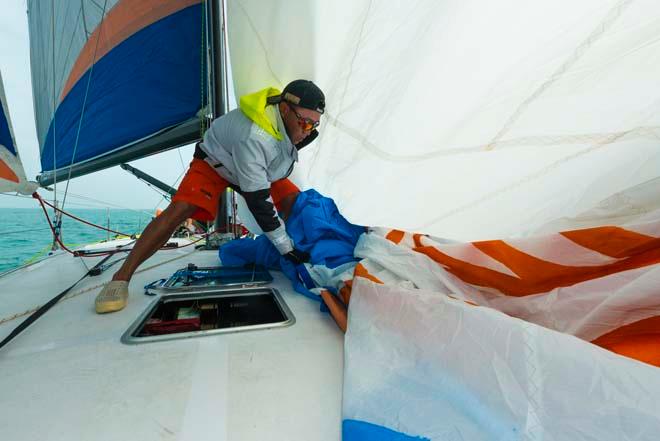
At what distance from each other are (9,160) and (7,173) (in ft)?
0.25

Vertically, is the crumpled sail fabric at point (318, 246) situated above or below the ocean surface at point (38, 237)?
above

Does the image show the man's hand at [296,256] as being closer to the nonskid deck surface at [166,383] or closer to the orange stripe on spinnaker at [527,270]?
the nonskid deck surface at [166,383]

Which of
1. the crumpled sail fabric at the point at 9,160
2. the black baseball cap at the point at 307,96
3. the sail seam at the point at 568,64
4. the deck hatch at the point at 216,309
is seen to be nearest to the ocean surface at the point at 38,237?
the crumpled sail fabric at the point at 9,160

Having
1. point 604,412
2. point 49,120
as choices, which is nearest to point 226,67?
point 49,120

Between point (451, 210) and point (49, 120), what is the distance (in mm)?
Answer: 3662

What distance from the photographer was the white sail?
491 millimetres

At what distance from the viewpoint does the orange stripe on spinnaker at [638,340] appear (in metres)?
0.35

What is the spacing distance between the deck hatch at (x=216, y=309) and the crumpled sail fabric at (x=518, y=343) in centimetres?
36

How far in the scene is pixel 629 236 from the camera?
0.46 meters

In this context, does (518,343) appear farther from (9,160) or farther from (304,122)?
(9,160)

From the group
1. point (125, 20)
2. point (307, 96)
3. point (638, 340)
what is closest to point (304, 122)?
point (307, 96)

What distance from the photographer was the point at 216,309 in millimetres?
1007

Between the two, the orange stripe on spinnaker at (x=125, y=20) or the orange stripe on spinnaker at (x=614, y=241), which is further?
the orange stripe on spinnaker at (x=125, y=20)

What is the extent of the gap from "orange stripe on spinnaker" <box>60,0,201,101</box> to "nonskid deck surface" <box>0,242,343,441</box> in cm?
250
